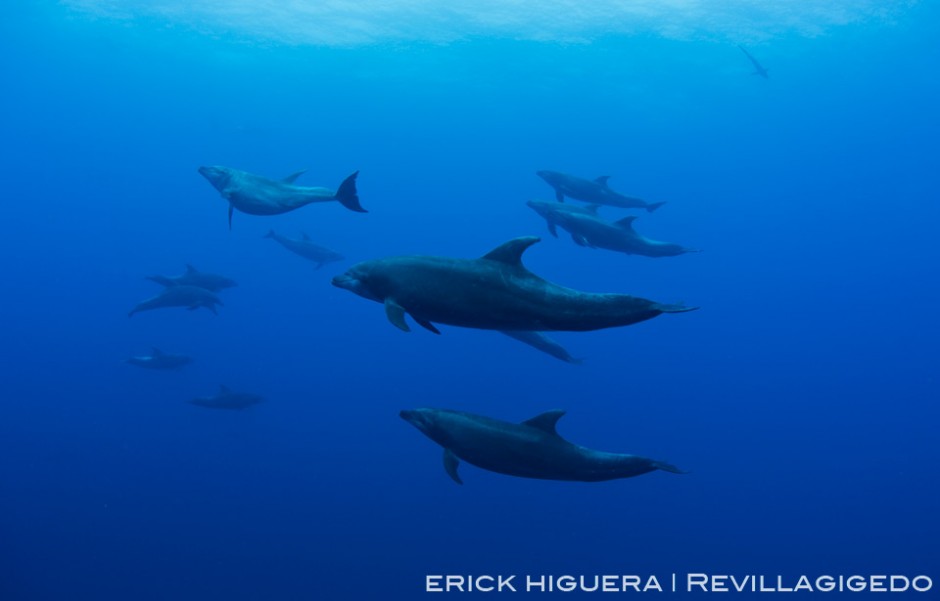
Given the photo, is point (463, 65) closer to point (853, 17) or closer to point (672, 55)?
point (672, 55)

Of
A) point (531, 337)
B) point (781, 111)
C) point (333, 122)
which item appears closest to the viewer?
point (531, 337)

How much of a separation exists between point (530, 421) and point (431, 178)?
155 feet

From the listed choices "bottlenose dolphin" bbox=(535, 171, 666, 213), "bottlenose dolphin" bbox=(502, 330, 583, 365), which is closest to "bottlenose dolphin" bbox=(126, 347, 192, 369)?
"bottlenose dolphin" bbox=(535, 171, 666, 213)

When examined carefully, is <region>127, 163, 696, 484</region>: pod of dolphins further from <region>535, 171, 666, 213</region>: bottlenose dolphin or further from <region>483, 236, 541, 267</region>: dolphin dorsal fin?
<region>535, 171, 666, 213</region>: bottlenose dolphin

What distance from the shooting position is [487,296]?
3898mm

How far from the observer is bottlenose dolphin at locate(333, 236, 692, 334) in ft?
12.3

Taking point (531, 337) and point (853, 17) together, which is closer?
point (531, 337)

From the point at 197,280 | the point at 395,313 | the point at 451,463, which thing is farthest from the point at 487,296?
the point at 197,280

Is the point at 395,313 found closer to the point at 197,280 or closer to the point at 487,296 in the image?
the point at 487,296

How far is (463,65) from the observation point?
36.7 meters

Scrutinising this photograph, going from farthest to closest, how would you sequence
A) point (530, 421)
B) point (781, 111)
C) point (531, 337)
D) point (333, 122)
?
point (333, 122), point (781, 111), point (531, 337), point (530, 421)

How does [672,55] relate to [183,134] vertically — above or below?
below

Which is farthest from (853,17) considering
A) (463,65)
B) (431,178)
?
(431,178)

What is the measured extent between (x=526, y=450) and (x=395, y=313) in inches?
58.8
